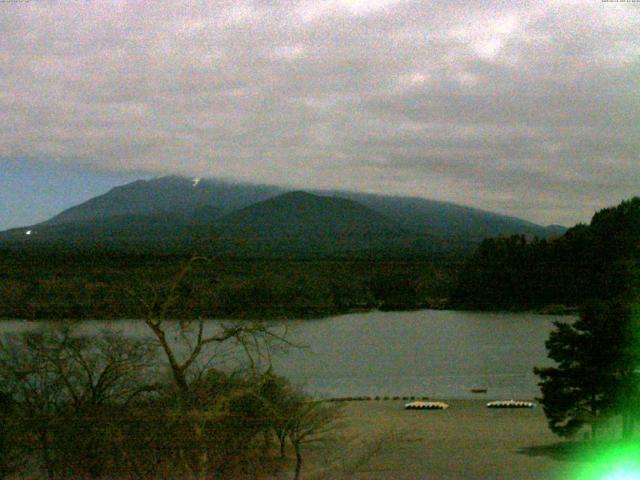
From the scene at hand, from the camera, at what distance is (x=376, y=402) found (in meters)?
11.0

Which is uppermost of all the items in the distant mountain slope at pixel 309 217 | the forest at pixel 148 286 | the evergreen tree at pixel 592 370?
the distant mountain slope at pixel 309 217

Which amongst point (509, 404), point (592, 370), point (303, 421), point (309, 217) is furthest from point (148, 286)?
point (509, 404)

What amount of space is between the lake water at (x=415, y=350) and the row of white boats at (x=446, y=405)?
1005 millimetres

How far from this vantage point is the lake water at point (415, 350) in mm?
7445

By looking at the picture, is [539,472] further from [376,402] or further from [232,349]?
[376,402]

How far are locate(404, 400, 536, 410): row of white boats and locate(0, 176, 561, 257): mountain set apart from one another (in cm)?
261

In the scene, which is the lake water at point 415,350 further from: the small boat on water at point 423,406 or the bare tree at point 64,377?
the bare tree at point 64,377

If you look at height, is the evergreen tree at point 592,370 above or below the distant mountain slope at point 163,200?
→ below

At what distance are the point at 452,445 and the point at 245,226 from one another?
3.15 m

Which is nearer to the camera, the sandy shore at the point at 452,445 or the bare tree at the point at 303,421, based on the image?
the bare tree at the point at 303,421

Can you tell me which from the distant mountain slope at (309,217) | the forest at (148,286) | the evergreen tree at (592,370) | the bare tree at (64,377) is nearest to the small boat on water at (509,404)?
the evergreen tree at (592,370)

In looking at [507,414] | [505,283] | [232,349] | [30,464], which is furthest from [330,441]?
[507,414]

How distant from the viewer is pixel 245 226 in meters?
7.55

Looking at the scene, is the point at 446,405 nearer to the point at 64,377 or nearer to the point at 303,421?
the point at 303,421
